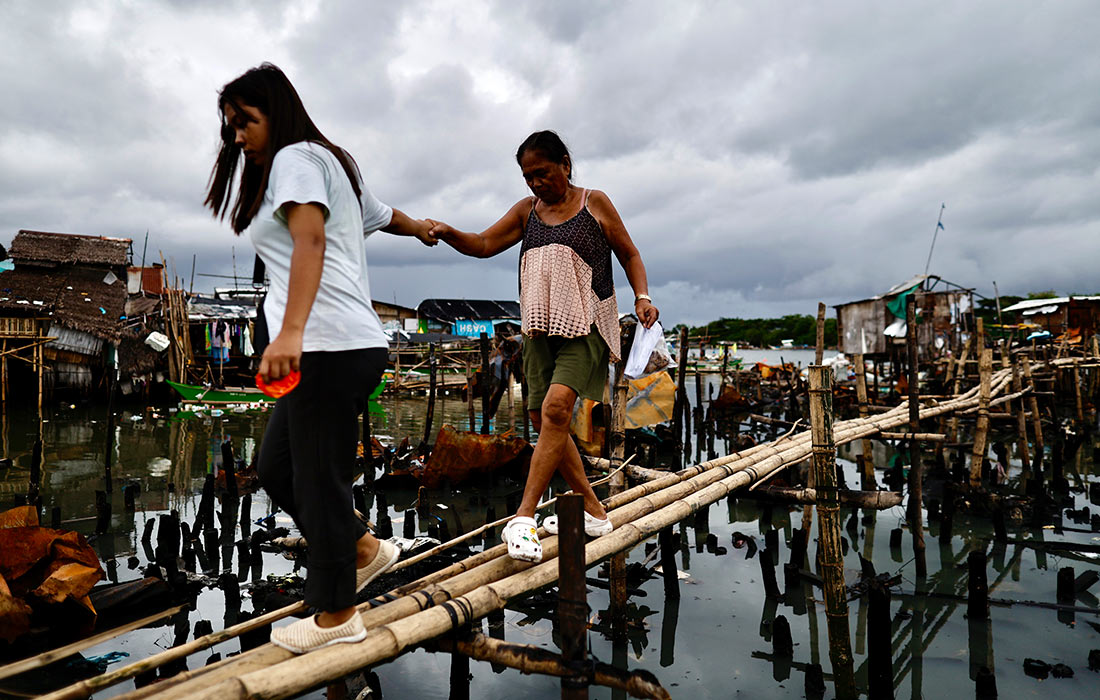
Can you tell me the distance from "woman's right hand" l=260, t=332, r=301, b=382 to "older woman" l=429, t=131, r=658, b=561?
4.51 feet

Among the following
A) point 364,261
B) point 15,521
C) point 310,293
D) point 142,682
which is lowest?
point 142,682

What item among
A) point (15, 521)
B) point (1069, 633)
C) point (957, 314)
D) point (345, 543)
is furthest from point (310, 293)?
point (957, 314)

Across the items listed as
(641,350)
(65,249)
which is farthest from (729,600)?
(65,249)

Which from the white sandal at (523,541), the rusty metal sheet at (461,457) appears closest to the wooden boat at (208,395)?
the rusty metal sheet at (461,457)

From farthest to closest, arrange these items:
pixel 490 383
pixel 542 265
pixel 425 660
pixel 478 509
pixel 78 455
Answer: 1. pixel 78 455
2. pixel 490 383
3. pixel 478 509
4. pixel 425 660
5. pixel 542 265

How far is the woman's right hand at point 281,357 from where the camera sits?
1808 millimetres

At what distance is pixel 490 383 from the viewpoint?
12234 mm

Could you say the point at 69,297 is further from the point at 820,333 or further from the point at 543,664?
the point at 543,664

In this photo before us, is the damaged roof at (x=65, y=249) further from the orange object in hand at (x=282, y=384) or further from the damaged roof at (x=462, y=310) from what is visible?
the orange object in hand at (x=282, y=384)

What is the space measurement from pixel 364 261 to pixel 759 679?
421 centimetres

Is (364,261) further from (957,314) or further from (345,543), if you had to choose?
(957,314)

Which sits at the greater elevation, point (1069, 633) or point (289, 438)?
point (289, 438)

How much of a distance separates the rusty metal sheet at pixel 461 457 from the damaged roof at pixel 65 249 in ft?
66.9

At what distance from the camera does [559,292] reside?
3.13 meters
